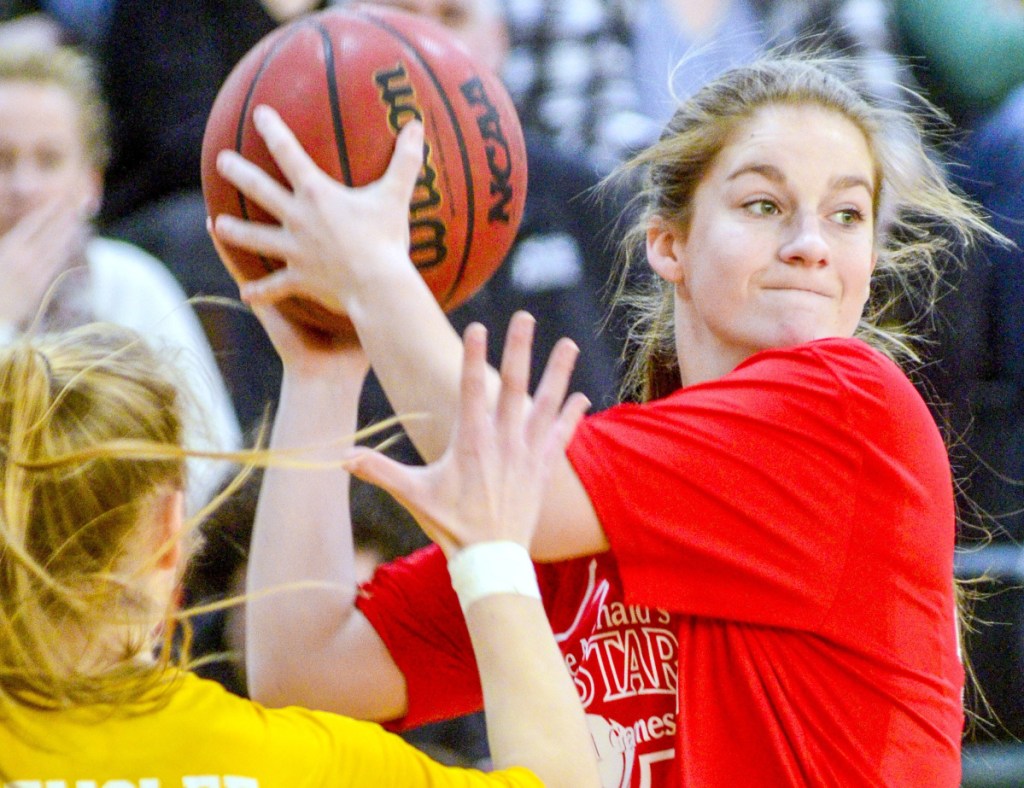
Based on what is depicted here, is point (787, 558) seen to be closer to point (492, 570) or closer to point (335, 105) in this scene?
point (492, 570)

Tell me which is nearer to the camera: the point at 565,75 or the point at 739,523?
the point at 739,523

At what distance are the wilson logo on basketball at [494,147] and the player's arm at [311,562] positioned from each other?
307 mm

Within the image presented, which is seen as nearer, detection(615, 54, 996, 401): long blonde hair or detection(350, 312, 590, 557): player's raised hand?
detection(350, 312, 590, 557): player's raised hand

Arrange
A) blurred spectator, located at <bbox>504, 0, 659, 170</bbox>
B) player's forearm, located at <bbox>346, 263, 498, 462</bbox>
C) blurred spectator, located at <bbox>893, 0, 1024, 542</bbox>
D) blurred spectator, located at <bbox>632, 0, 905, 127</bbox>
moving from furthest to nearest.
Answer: blurred spectator, located at <bbox>632, 0, 905, 127</bbox> → blurred spectator, located at <bbox>504, 0, 659, 170</bbox> → blurred spectator, located at <bbox>893, 0, 1024, 542</bbox> → player's forearm, located at <bbox>346, 263, 498, 462</bbox>

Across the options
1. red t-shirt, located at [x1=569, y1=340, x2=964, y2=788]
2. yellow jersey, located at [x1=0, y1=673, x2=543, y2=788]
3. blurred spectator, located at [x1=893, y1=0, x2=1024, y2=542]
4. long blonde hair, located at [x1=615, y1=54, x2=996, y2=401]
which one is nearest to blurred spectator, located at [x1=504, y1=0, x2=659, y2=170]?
blurred spectator, located at [x1=893, y1=0, x2=1024, y2=542]

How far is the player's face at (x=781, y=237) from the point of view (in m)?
2.12

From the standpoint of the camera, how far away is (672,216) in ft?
7.63

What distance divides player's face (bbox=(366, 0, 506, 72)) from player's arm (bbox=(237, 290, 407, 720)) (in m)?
2.17

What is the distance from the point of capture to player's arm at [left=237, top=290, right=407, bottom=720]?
6.95ft

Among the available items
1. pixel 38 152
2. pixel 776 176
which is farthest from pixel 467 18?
pixel 776 176

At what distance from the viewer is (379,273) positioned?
169 cm

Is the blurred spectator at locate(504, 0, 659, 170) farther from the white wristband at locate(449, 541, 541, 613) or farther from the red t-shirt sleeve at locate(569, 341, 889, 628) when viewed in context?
the white wristband at locate(449, 541, 541, 613)

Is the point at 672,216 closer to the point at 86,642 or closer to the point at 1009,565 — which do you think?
the point at 86,642

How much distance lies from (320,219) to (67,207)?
215 cm
